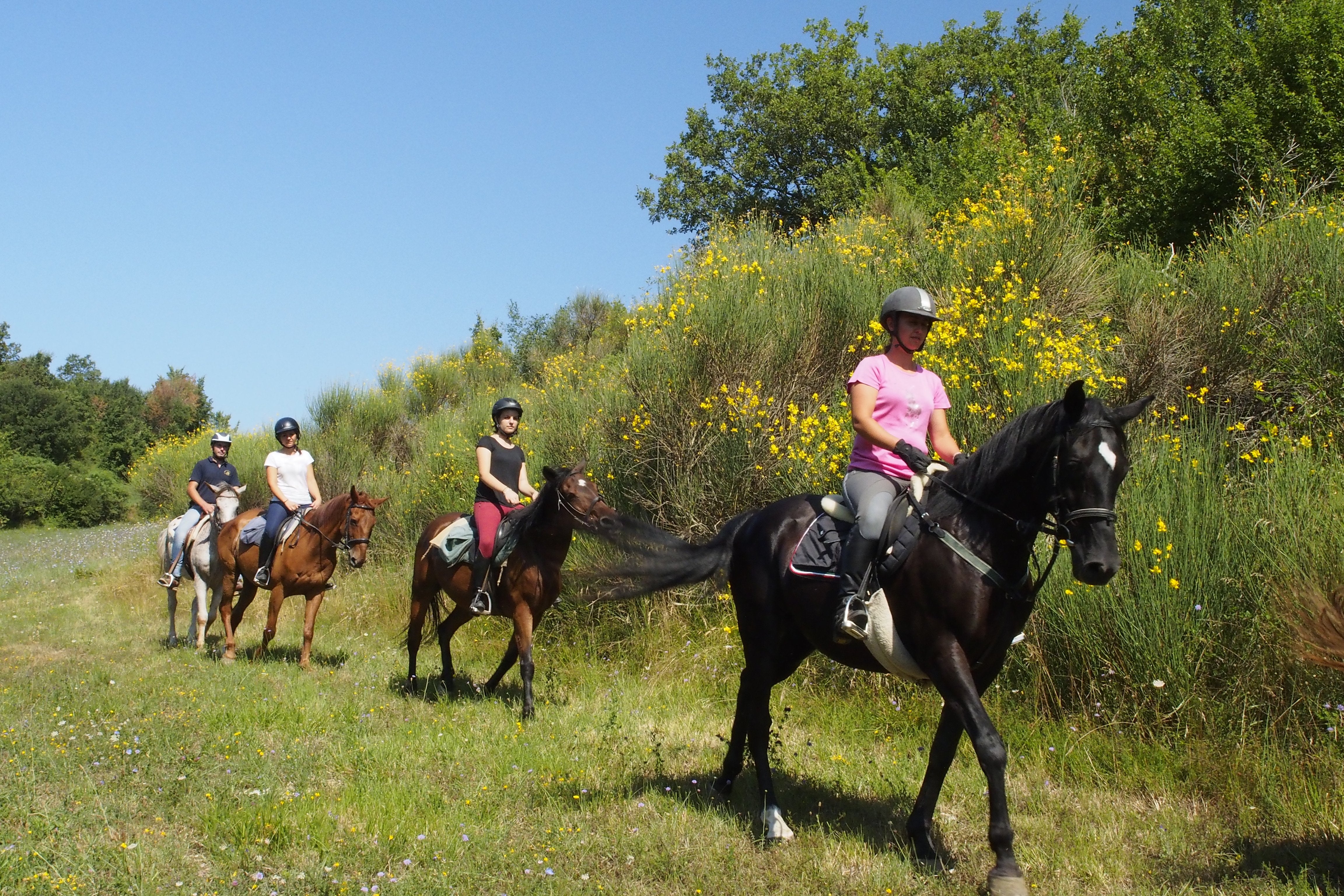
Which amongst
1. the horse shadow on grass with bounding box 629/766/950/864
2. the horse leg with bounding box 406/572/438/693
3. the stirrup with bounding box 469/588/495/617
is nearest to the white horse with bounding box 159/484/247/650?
the horse leg with bounding box 406/572/438/693

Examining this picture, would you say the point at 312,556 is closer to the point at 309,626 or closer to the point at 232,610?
the point at 309,626

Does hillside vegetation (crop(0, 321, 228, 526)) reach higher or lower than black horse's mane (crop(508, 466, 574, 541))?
lower

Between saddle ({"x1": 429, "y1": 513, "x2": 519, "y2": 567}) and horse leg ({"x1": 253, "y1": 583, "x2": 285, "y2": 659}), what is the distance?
95.5 inches

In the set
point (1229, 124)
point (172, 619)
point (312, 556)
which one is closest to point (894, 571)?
point (312, 556)

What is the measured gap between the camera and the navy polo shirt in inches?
500

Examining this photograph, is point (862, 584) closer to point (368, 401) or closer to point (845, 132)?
point (368, 401)

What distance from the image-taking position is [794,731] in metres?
7.64

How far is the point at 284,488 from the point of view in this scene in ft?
37.8

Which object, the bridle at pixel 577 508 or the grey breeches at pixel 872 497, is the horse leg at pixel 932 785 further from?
the bridle at pixel 577 508

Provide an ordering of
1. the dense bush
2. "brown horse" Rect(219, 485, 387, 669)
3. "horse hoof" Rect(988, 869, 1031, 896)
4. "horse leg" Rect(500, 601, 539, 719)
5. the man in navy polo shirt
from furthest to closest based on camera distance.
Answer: the dense bush → the man in navy polo shirt → "brown horse" Rect(219, 485, 387, 669) → "horse leg" Rect(500, 601, 539, 719) → "horse hoof" Rect(988, 869, 1031, 896)

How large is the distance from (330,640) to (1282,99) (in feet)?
53.1

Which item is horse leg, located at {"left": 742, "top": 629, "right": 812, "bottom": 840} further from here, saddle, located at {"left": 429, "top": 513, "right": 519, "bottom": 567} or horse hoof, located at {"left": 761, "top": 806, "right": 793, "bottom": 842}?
saddle, located at {"left": 429, "top": 513, "right": 519, "bottom": 567}

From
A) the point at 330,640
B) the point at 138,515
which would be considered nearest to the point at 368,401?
the point at 330,640

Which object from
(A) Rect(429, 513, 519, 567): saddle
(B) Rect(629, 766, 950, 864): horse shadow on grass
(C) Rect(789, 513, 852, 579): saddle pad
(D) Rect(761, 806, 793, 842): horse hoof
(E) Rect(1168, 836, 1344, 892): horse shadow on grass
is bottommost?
(B) Rect(629, 766, 950, 864): horse shadow on grass
